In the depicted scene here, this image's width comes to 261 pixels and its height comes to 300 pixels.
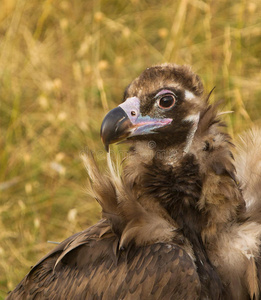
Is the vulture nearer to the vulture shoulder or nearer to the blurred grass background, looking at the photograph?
the vulture shoulder

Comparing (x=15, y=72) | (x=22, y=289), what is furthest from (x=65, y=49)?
(x=22, y=289)

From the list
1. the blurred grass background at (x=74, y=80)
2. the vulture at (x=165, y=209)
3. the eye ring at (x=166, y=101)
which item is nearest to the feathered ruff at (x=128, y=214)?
the vulture at (x=165, y=209)

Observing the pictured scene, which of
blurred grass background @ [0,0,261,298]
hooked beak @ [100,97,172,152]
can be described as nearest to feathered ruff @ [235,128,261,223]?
hooked beak @ [100,97,172,152]

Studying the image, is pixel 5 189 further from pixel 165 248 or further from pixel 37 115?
pixel 165 248

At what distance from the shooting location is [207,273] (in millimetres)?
3385

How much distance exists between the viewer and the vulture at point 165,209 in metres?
3.40

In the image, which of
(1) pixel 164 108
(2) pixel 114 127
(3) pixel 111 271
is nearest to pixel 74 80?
(1) pixel 164 108

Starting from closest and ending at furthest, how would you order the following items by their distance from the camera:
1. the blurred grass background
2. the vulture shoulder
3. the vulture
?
the vulture shoulder < the vulture < the blurred grass background

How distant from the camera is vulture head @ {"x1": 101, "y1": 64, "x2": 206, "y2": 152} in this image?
3611 mm

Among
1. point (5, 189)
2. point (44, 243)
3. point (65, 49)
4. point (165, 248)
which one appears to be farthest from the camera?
point (65, 49)

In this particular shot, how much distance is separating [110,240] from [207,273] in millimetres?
526

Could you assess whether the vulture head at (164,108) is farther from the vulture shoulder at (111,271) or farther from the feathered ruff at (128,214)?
the vulture shoulder at (111,271)

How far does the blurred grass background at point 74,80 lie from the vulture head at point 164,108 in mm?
2047

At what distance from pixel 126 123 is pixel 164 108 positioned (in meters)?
0.24
